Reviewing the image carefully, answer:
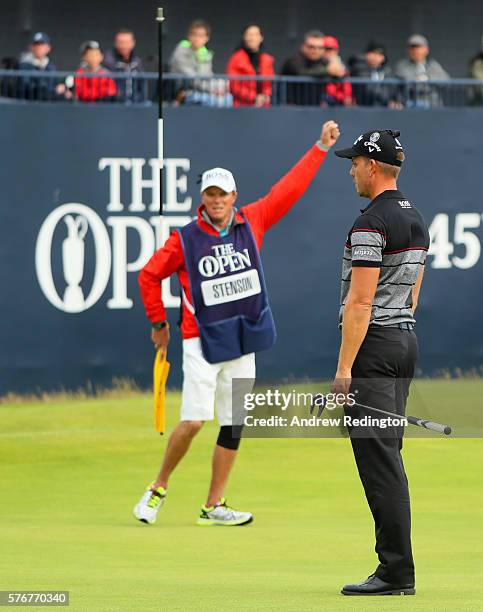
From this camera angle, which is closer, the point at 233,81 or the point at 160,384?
the point at 160,384

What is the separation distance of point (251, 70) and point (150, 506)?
9238 mm

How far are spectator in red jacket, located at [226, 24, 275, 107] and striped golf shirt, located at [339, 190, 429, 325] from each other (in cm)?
1134

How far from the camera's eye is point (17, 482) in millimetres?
13203

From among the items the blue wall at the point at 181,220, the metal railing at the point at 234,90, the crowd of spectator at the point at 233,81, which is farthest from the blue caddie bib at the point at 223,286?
the crowd of spectator at the point at 233,81

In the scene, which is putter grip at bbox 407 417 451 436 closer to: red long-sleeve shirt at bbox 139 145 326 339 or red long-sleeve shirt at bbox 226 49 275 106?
red long-sleeve shirt at bbox 139 145 326 339

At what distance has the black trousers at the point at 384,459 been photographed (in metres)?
7.45

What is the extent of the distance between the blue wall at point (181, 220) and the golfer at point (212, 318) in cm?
692

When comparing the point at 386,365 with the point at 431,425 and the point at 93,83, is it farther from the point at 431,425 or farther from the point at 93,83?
the point at 93,83

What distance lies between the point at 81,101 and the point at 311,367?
3859 millimetres

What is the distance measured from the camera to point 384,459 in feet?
24.5

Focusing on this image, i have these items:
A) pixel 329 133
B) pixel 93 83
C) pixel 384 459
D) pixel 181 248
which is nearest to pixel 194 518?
pixel 181 248

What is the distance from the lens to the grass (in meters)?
7.46

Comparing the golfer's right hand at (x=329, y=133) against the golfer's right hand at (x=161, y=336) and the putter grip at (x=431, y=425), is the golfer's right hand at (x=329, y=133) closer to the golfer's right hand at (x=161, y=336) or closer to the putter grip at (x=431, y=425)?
the golfer's right hand at (x=161, y=336)

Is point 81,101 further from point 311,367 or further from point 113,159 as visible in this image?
point 311,367
